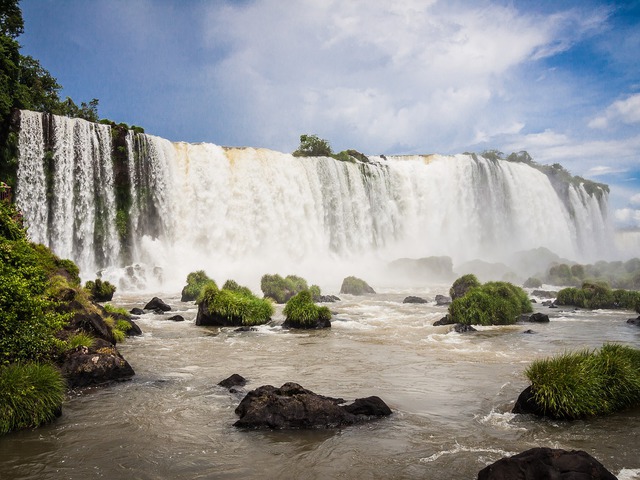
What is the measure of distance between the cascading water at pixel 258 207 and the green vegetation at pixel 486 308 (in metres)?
24.9

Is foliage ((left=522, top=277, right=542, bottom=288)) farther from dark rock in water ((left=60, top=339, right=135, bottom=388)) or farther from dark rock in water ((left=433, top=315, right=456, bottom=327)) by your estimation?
dark rock in water ((left=60, top=339, right=135, bottom=388))

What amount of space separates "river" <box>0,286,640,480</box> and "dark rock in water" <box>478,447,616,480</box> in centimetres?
104

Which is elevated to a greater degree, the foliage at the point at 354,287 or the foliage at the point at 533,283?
the foliage at the point at 354,287

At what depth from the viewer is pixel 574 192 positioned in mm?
82938

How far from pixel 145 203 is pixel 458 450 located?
41.5 meters

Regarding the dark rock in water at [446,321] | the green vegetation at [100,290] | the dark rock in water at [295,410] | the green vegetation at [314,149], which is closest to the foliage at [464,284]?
the dark rock in water at [446,321]

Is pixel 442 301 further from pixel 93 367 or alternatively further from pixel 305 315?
pixel 93 367

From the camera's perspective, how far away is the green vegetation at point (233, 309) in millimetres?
21359

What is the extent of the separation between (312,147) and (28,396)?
6617 centimetres

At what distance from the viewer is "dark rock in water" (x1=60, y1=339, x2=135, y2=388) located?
10.7 m

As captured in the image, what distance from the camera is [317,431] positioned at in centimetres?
810

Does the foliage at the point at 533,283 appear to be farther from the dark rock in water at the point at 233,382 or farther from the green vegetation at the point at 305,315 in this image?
the dark rock in water at the point at 233,382

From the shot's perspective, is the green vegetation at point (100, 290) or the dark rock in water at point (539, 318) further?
the green vegetation at point (100, 290)

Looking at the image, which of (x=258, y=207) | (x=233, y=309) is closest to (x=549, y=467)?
(x=233, y=309)
